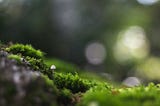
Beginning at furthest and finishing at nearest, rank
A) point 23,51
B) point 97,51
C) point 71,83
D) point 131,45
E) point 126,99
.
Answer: point 131,45
point 97,51
point 23,51
point 71,83
point 126,99

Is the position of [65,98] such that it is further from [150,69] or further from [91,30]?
[91,30]

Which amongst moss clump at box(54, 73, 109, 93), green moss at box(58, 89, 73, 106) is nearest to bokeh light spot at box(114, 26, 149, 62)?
moss clump at box(54, 73, 109, 93)

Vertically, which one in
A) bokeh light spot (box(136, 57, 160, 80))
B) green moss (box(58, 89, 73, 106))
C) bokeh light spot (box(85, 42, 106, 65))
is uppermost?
bokeh light spot (box(85, 42, 106, 65))

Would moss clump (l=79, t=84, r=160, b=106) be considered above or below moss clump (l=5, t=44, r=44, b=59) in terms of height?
below

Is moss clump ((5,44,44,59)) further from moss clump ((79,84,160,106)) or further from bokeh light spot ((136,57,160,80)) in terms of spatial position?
bokeh light spot ((136,57,160,80))

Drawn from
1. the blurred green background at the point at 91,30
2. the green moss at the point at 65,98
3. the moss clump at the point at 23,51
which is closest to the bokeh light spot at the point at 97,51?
the blurred green background at the point at 91,30

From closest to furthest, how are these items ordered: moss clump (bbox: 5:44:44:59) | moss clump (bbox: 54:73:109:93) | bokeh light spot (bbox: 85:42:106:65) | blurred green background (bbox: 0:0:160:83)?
moss clump (bbox: 54:73:109:93)
moss clump (bbox: 5:44:44:59)
blurred green background (bbox: 0:0:160:83)
bokeh light spot (bbox: 85:42:106:65)

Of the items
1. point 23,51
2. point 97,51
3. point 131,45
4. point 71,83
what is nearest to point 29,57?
point 23,51

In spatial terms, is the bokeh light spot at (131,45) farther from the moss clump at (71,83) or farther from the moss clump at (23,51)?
the moss clump at (71,83)
